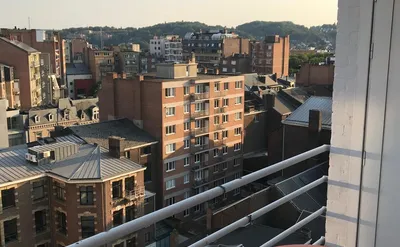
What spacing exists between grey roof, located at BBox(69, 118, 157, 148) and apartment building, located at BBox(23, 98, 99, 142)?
4.34 m

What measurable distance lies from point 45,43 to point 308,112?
22.2 metres

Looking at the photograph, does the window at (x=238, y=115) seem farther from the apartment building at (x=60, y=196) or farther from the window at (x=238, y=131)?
the apartment building at (x=60, y=196)

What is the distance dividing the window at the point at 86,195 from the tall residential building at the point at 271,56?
2920 cm

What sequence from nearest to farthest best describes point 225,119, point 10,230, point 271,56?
point 10,230 → point 225,119 → point 271,56

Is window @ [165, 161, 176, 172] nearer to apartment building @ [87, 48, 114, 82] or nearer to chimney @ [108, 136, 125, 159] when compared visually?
chimney @ [108, 136, 125, 159]

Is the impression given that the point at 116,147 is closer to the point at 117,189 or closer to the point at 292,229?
the point at 117,189

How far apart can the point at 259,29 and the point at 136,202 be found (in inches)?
3124

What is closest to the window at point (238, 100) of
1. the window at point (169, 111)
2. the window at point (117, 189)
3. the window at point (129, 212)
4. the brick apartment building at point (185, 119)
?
the brick apartment building at point (185, 119)

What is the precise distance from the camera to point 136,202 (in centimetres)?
1173

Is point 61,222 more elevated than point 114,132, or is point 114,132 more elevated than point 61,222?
point 114,132

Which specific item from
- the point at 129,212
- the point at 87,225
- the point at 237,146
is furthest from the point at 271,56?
the point at 87,225

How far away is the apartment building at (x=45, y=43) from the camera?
1173 inches

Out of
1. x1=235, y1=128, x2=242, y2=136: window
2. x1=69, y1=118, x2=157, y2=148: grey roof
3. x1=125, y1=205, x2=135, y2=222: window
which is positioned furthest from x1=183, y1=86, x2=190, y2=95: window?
x1=125, y1=205, x2=135, y2=222: window

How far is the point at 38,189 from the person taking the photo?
35.6 ft
